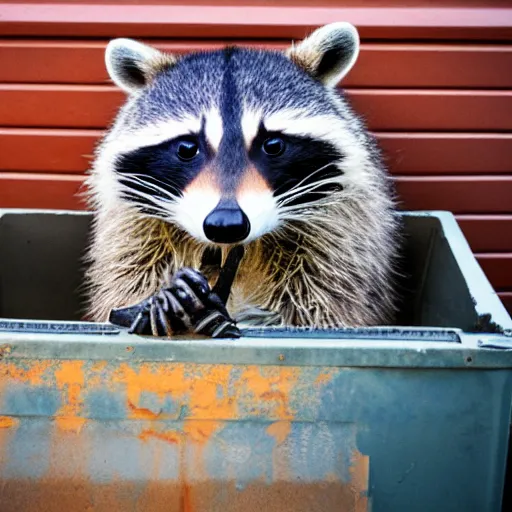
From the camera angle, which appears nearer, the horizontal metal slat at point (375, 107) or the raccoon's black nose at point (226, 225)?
the raccoon's black nose at point (226, 225)

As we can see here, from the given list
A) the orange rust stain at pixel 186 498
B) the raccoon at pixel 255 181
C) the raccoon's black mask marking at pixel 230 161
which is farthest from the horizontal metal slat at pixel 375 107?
the orange rust stain at pixel 186 498

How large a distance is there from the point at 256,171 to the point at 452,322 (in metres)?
0.66

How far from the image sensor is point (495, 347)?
1257 mm

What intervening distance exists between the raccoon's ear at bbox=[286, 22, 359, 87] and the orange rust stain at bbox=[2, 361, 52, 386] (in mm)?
1065

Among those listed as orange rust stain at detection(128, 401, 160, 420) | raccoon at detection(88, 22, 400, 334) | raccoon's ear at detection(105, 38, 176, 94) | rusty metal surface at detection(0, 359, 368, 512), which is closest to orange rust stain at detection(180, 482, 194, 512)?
rusty metal surface at detection(0, 359, 368, 512)

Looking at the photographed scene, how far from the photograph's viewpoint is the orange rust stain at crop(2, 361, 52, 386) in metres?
1.28

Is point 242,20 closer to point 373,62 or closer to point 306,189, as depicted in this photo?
point 373,62

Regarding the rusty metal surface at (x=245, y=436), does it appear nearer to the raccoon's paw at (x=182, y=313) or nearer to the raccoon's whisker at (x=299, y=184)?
the raccoon's paw at (x=182, y=313)

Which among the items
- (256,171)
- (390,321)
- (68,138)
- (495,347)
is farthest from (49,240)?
(495,347)

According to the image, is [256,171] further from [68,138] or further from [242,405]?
[68,138]

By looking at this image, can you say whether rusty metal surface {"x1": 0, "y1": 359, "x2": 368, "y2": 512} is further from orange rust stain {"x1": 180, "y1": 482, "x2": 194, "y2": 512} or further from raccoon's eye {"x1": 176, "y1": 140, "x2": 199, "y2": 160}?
raccoon's eye {"x1": 176, "y1": 140, "x2": 199, "y2": 160}

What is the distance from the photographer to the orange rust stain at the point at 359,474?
1.31 m

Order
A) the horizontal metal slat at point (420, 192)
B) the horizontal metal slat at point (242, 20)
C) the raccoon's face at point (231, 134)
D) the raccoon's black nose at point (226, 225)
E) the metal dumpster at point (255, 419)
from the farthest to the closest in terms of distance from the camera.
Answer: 1. the horizontal metal slat at point (420, 192)
2. the horizontal metal slat at point (242, 20)
3. the raccoon's face at point (231, 134)
4. the raccoon's black nose at point (226, 225)
5. the metal dumpster at point (255, 419)

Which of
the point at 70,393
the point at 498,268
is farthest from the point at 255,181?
the point at 498,268
